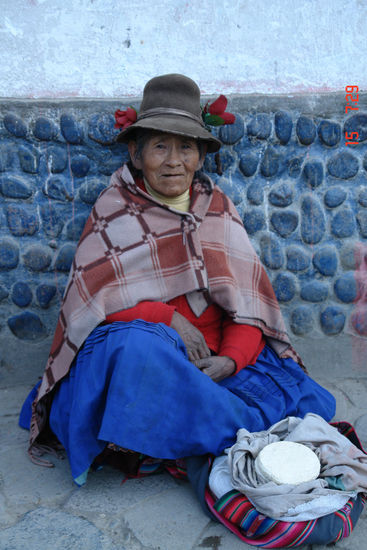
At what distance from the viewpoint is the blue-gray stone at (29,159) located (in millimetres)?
2660

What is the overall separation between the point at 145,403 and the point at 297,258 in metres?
1.44

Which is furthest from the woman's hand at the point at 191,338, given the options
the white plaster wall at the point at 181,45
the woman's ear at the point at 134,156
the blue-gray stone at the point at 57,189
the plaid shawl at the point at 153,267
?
the white plaster wall at the point at 181,45

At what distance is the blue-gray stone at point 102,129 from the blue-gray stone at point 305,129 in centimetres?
97

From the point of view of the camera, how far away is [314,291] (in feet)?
9.82

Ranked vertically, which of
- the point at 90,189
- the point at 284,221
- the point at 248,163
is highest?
the point at 248,163

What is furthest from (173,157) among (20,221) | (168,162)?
(20,221)

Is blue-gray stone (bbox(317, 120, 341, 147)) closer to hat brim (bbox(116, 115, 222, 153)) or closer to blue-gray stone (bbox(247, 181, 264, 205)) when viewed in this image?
blue-gray stone (bbox(247, 181, 264, 205))

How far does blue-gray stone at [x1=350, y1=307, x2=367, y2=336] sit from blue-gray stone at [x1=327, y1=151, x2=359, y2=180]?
0.77 metres

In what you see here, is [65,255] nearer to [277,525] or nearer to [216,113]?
[216,113]

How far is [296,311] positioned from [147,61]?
1.59 m

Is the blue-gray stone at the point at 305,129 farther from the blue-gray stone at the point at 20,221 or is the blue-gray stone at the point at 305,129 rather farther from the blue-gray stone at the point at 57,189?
the blue-gray stone at the point at 20,221

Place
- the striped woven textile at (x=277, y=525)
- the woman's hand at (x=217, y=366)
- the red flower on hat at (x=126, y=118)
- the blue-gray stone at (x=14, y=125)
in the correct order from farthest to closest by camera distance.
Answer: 1. the blue-gray stone at (x=14, y=125)
2. the red flower on hat at (x=126, y=118)
3. the woman's hand at (x=217, y=366)
4. the striped woven textile at (x=277, y=525)

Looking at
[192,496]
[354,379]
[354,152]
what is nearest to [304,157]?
[354,152]

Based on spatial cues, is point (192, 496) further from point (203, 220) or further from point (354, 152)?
point (354, 152)
